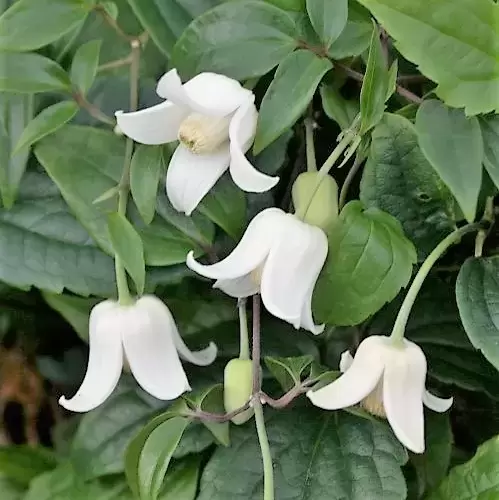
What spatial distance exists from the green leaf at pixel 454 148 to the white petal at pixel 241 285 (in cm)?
11

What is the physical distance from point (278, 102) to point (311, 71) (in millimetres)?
23

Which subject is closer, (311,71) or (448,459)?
(311,71)

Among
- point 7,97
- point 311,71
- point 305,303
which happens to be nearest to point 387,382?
point 305,303

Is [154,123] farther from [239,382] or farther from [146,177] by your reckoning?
[239,382]

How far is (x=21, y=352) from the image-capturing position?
0.70 metres

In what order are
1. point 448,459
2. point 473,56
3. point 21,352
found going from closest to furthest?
1. point 473,56
2. point 448,459
3. point 21,352

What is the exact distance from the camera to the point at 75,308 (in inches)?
24.3

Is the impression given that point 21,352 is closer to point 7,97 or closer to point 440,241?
point 7,97

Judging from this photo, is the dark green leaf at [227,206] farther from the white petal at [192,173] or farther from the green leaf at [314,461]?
the green leaf at [314,461]

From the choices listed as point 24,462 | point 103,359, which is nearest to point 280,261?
point 103,359

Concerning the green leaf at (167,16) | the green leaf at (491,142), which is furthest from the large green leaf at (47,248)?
the green leaf at (491,142)

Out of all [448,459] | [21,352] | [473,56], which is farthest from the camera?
[21,352]

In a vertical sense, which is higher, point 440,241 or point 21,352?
point 440,241

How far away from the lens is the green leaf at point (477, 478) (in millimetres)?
516
